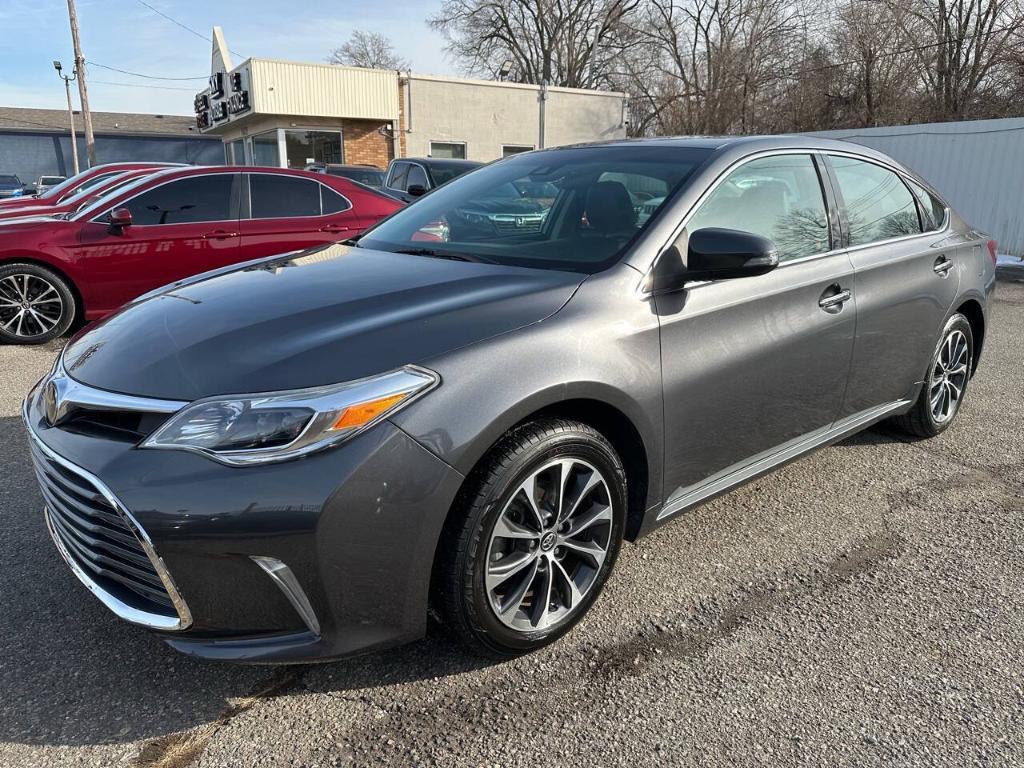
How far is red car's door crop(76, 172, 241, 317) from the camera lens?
670 cm

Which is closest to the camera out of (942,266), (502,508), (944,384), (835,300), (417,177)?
(502,508)

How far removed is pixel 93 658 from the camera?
2.35 meters

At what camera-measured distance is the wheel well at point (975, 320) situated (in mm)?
4363

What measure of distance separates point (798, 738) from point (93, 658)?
211cm

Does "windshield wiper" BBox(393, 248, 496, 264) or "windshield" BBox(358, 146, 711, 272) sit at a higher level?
"windshield" BBox(358, 146, 711, 272)

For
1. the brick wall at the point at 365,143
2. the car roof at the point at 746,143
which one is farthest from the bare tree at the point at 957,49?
the car roof at the point at 746,143

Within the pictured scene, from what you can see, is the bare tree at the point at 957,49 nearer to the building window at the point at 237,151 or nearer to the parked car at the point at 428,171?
the parked car at the point at 428,171

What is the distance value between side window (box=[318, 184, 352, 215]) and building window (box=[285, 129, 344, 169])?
14.9m

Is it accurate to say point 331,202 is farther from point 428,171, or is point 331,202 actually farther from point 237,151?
point 237,151

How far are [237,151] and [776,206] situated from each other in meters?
27.5

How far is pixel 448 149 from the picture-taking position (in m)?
23.1

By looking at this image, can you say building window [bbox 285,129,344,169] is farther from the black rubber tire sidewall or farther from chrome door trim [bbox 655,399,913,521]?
the black rubber tire sidewall

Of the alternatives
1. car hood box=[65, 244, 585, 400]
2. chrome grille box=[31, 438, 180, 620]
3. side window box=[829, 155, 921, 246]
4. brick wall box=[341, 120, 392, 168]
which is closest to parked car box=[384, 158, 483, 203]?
side window box=[829, 155, 921, 246]

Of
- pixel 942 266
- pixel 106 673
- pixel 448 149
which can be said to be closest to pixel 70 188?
pixel 106 673
